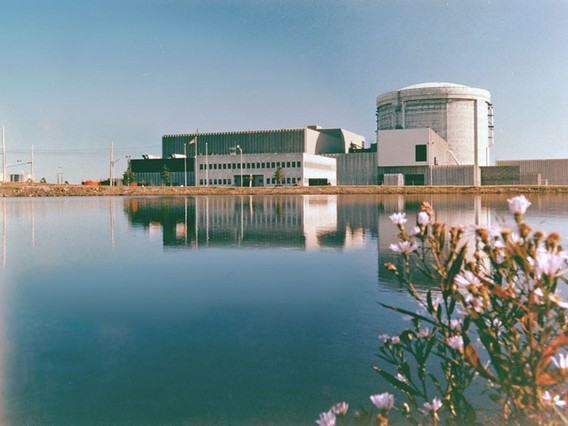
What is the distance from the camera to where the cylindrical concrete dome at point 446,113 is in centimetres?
12588

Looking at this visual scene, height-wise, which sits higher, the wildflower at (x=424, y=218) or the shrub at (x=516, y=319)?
the wildflower at (x=424, y=218)

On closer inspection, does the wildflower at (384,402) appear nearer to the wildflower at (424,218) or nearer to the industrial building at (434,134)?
the wildflower at (424,218)

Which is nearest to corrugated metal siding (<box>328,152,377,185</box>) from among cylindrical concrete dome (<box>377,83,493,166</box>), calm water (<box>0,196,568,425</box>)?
cylindrical concrete dome (<box>377,83,493,166</box>)

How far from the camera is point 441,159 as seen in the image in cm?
12131

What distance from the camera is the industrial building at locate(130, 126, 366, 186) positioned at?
128m

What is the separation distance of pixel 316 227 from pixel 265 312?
1781cm

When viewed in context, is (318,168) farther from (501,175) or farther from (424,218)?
(424,218)

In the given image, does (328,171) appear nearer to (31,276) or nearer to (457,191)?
(457,191)

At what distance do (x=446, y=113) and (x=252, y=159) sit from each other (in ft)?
160

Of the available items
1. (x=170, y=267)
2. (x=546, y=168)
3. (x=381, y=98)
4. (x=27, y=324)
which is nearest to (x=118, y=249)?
(x=170, y=267)

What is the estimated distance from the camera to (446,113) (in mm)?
126438

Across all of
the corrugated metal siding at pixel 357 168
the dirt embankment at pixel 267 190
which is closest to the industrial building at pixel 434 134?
the corrugated metal siding at pixel 357 168

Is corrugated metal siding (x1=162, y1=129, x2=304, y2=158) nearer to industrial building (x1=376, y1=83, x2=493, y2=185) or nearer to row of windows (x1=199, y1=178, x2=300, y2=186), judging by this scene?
row of windows (x1=199, y1=178, x2=300, y2=186)

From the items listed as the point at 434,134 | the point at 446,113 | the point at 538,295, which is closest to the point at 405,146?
the point at 434,134
